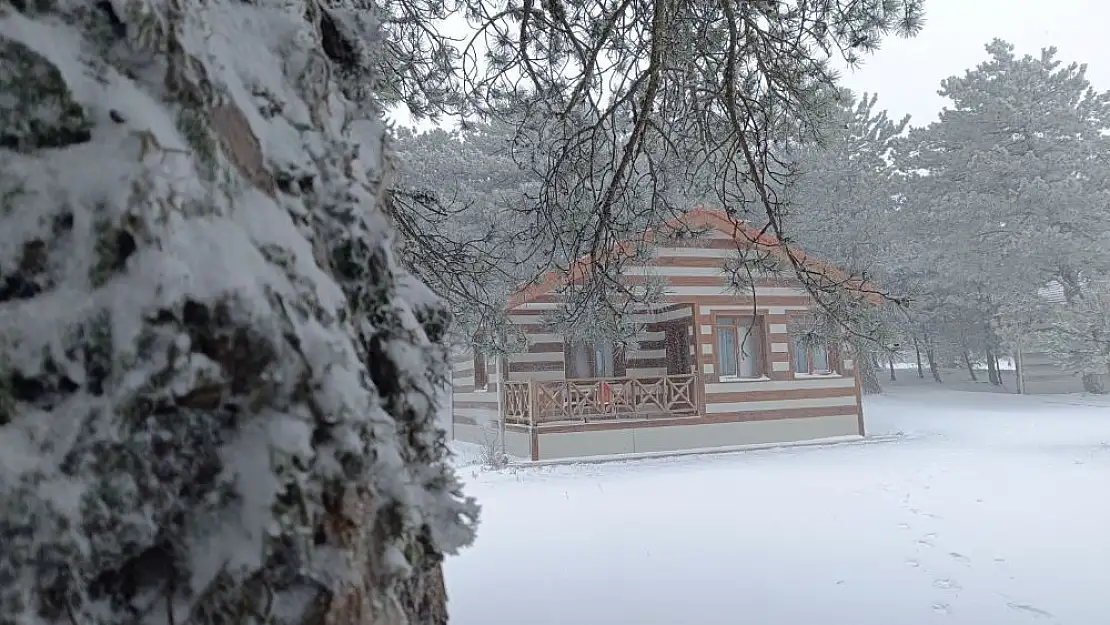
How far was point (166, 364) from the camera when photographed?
607 millimetres

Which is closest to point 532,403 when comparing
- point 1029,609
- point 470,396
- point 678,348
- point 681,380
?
point 681,380

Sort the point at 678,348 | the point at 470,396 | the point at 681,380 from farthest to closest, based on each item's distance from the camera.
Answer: the point at 470,396, the point at 678,348, the point at 681,380

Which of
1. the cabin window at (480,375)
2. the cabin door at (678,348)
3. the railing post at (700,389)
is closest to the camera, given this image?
the railing post at (700,389)

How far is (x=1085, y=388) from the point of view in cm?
2294

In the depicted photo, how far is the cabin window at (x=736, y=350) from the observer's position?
12961mm

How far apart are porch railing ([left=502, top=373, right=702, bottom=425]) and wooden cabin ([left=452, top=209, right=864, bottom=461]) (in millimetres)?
19

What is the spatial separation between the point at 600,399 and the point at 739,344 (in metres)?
3.05

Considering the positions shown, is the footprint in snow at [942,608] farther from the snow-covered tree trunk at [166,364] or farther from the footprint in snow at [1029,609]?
the snow-covered tree trunk at [166,364]

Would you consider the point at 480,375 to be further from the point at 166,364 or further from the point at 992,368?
the point at 992,368

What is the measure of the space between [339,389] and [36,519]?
26 centimetres

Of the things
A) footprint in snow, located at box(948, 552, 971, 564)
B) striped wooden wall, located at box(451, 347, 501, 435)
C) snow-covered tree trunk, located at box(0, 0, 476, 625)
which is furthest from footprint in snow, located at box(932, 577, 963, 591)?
striped wooden wall, located at box(451, 347, 501, 435)

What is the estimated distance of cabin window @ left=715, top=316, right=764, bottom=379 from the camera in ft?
42.5

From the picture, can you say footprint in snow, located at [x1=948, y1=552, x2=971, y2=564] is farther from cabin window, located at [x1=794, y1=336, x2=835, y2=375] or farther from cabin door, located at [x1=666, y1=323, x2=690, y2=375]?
cabin window, located at [x1=794, y1=336, x2=835, y2=375]

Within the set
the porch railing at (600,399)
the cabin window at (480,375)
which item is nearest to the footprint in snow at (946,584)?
the porch railing at (600,399)
